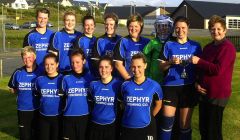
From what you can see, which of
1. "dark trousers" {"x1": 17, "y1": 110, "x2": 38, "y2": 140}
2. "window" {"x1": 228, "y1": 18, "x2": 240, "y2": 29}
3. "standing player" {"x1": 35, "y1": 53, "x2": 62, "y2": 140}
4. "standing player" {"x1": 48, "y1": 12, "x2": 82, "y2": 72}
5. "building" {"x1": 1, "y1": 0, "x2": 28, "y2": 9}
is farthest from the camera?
"building" {"x1": 1, "y1": 0, "x2": 28, "y2": 9}

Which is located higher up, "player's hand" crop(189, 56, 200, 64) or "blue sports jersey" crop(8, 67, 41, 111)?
"player's hand" crop(189, 56, 200, 64)

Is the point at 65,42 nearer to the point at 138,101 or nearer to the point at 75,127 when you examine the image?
the point at 75,127

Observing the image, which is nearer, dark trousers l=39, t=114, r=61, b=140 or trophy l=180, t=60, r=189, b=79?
trophy l=180, t=60, r=189, b=79

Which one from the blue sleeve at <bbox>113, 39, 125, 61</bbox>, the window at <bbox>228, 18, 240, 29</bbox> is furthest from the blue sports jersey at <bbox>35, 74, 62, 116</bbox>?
the window at <bbox>228, 18, 240, 29</bbox>

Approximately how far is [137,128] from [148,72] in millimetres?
1331

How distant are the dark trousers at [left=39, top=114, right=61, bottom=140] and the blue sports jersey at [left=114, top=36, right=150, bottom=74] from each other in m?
1.47

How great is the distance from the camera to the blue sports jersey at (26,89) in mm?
6715

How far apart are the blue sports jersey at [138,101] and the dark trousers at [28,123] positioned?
1.90 meters

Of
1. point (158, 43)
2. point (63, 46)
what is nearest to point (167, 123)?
point (158, 43)

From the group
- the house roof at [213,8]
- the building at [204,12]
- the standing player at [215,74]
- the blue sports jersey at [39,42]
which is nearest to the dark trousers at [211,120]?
the standing player at [215,74]

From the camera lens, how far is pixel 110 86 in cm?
599

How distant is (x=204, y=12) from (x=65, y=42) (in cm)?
7773

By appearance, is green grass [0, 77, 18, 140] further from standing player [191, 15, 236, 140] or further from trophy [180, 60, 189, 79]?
standing player [191, 15, 236, 140]

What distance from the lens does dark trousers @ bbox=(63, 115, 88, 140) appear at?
6.26 meters
